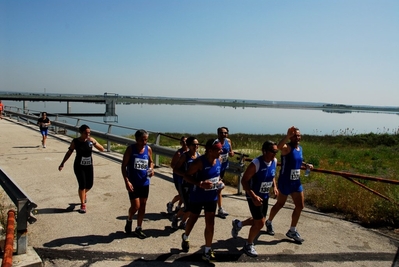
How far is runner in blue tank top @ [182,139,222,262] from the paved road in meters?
0.44

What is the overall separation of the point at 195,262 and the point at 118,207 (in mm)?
2842

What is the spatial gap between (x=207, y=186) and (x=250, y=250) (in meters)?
1.22

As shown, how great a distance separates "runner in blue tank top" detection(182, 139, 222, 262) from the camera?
15.5ft

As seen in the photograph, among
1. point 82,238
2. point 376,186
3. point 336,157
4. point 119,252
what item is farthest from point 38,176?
point 336,157

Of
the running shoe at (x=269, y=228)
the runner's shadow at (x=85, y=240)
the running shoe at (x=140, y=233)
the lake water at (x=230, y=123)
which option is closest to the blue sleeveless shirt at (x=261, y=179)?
the running shoe at (x=269, y=228)

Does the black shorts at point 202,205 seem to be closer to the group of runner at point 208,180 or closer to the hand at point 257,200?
the group of runner at point 208,180

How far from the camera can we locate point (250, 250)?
4.99 metres

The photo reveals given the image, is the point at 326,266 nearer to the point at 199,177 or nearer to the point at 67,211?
the point at 199,177

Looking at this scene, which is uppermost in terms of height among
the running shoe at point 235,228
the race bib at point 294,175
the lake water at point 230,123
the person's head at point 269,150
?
the person's head at point 269,150

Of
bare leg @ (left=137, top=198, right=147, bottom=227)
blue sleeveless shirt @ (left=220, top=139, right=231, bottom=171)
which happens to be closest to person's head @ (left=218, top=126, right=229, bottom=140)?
blue sleeveless shirt @ (left=220, top=139, right=231, bottom=171)

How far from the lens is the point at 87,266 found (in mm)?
4477

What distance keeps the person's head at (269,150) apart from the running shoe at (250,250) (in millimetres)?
1329

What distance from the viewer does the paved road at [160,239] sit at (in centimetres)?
480

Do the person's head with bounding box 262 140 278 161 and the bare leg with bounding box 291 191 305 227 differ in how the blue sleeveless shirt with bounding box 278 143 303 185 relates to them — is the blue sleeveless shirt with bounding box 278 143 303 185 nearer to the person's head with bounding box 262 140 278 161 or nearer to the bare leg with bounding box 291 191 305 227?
the bare leg with bounding box 291 191 305 227
